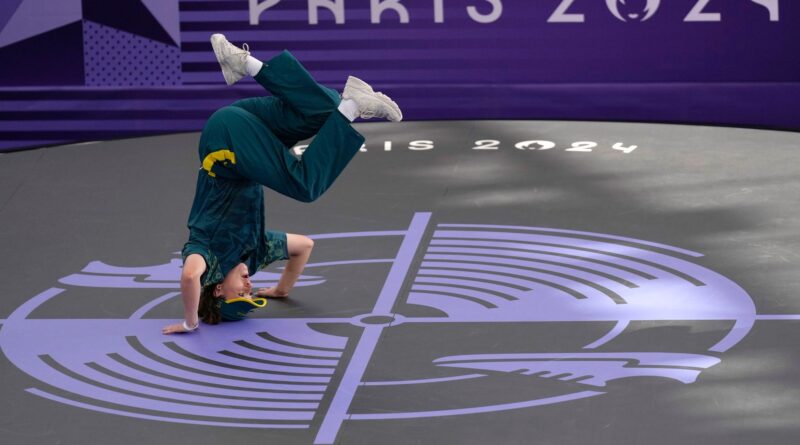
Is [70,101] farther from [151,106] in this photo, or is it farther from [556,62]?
[556,62]

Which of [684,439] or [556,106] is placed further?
[556,106]

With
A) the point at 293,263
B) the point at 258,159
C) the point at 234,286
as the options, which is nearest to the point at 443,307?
the point at 293,263

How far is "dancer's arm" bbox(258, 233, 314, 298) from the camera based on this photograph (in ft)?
17.3

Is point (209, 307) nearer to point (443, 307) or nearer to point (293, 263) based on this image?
point (293, 263)

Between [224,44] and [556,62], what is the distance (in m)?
5.04

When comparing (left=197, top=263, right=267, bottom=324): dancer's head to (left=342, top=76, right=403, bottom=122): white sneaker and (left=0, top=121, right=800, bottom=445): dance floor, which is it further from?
(left=342, top=76, right=403, bottom=122): white sneaker

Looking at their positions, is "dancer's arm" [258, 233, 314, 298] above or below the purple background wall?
below

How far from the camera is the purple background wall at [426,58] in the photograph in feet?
31.2

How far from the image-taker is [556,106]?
969 cm

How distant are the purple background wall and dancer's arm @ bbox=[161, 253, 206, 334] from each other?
4.99 metres

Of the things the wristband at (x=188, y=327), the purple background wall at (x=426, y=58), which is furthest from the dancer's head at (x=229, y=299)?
the purple background wall at (x=426, y=58)

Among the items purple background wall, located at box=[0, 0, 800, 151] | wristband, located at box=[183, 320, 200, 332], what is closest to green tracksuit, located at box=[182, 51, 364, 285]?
wristband, located at box=[183, 320, 200, 332]

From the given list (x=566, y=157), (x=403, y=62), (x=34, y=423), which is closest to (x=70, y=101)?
(x=403, y=62)

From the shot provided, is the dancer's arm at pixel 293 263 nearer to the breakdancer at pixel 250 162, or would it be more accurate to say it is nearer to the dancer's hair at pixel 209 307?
the breakdancer at pixel 250 162
